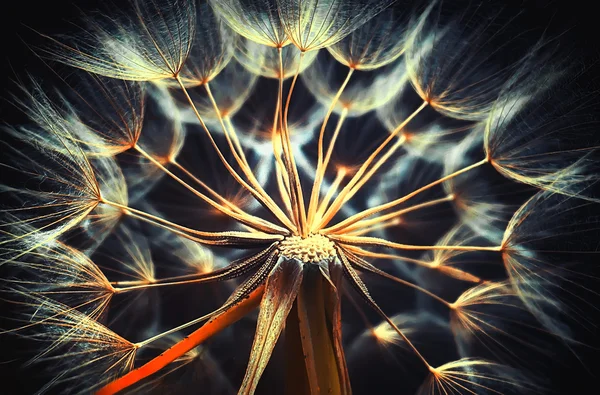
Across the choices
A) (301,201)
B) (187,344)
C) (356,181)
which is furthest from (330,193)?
(187,344)

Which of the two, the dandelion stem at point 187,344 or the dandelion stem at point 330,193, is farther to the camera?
the dandelion stem at point 330,193

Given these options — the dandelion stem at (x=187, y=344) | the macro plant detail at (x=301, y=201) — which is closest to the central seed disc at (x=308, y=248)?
the macro plant detail at (x=301, y=201)

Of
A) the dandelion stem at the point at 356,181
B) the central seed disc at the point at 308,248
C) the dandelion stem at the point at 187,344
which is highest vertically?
the dandelion stem at the point at 356,181

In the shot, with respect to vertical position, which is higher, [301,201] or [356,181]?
[356,181]

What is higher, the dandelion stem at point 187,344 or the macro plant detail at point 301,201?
the macro plant detail at point 301,201

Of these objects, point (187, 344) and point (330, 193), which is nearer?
point (187, 344)

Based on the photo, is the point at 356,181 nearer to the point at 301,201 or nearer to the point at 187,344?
the point at 301,201

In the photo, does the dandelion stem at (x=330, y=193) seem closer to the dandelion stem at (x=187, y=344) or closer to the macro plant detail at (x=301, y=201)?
the macro plant detail at (x=301, y=201)
